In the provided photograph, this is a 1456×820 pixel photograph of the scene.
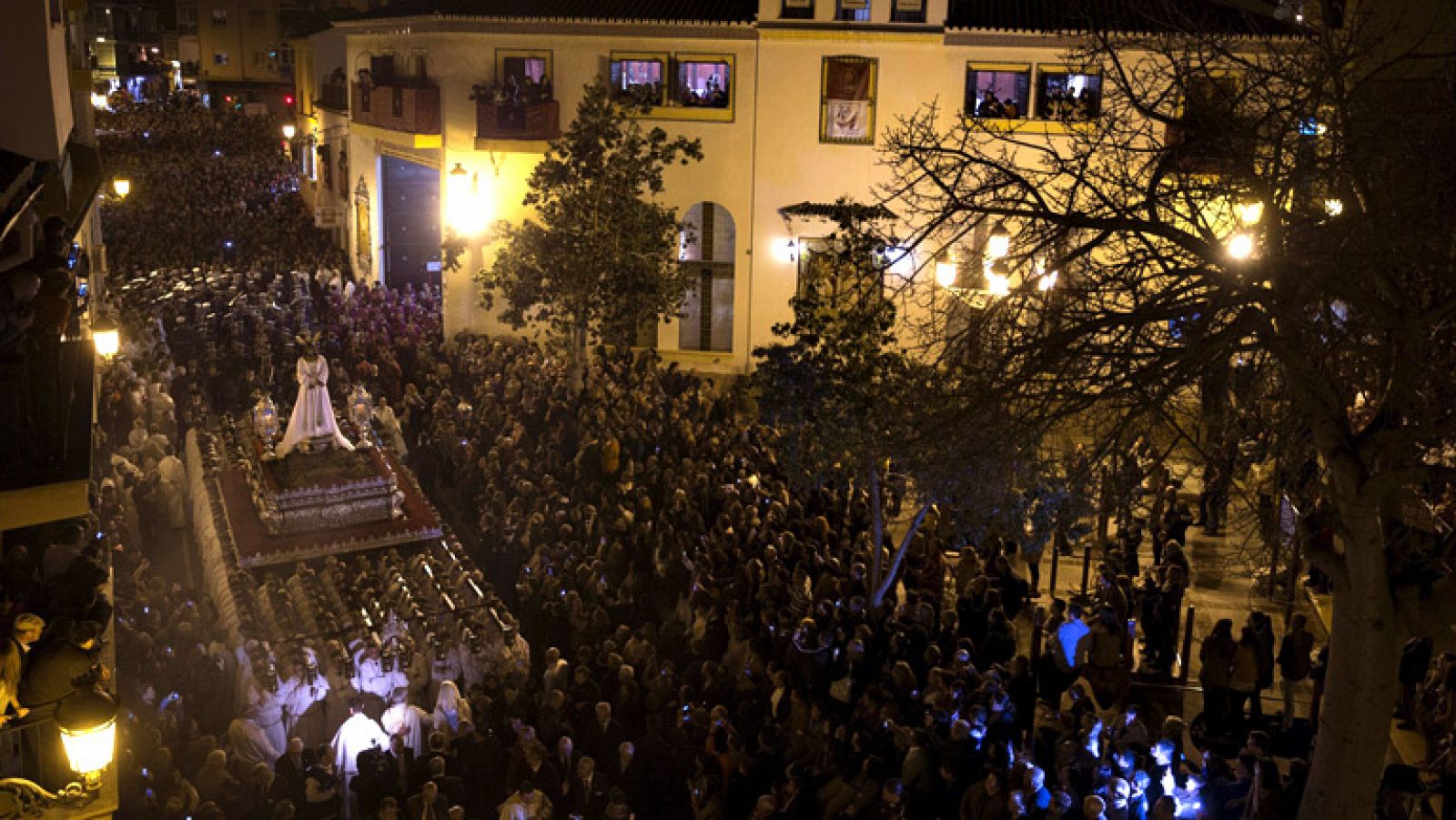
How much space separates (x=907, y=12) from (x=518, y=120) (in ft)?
25.1

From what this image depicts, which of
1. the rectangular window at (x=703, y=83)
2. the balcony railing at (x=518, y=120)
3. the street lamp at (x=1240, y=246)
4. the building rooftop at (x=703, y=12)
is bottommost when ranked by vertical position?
the street lamp at (x=1240, y=246)

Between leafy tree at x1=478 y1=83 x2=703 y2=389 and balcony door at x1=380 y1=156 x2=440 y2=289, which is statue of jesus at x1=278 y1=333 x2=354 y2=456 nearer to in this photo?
leafy tree at x1=478 y1=83 x2=703 y2=389

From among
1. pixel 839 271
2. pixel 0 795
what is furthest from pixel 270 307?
pixel 0 795

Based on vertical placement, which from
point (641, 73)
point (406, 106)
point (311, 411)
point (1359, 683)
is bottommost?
point (311, 411)

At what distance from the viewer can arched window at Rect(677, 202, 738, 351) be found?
92.1 ft

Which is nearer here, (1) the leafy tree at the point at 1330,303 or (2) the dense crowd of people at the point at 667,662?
(1) the leafy tree at the point at 1330,303

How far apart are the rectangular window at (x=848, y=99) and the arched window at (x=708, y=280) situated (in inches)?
124

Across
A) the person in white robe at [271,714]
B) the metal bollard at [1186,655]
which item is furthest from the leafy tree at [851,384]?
the person in white robe at [271,714]

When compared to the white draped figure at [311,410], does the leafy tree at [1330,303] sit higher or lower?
higher

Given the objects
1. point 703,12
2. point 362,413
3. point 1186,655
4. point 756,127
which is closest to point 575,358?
point 362,413

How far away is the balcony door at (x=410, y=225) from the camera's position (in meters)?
34.8

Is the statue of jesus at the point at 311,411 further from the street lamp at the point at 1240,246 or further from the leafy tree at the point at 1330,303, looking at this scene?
the street lamp at the point at 1240,246

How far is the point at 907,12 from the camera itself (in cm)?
2559

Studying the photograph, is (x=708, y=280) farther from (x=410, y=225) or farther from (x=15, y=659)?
(x=15, y=659)
